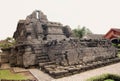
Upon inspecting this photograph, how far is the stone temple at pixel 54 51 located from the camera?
1206 cm

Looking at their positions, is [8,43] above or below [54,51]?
above

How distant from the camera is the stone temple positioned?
12.1m

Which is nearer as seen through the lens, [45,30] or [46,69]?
[46,69]

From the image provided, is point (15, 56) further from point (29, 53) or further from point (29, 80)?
point (29, 80)

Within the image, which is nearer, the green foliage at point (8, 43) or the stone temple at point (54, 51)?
the stone temple at point (54, 51)

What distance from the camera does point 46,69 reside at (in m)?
10.9

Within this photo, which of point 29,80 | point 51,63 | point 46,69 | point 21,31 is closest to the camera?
point 29,80

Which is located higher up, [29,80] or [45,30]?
[45,30]

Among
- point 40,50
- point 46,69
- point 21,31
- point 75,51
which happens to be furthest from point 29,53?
point 21,31

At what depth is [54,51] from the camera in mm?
12898

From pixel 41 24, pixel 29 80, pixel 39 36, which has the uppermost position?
pixel 41 24

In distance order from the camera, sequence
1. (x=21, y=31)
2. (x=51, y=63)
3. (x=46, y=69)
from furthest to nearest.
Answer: (x=21, y=31) → (x=51, y=63) → (x=46, y=69)

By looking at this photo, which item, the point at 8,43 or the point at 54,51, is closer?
the point at 54,51

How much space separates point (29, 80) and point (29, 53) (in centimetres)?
379
